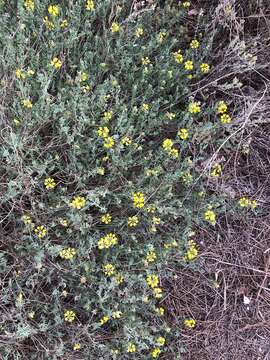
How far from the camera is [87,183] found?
3.42 meters

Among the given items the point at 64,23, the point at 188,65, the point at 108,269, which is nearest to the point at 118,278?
the point at 108,269

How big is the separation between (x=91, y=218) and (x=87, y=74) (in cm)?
109

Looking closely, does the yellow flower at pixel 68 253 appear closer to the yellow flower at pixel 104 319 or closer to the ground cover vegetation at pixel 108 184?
the ground cover vegetation at pixel 108 184

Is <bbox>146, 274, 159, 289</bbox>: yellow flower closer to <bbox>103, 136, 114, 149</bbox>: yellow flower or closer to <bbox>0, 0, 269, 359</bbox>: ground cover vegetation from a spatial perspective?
<bbox>0, 0, 269, 359</bbox>: ground cover vegetation

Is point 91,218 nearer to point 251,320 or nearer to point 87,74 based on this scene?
point 87,74

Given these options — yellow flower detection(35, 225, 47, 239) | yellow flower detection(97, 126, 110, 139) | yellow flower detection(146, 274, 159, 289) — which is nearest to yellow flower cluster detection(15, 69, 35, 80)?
yellow flower detection(97, 126, 110, 139)

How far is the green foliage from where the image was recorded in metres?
3.17

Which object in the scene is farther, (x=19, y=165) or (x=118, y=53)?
(x=118, y=53)

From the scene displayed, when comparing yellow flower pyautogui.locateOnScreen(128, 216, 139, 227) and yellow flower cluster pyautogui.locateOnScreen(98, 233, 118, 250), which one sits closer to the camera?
yellow flower cluster pyautogui.locateOnScreen(98, 233, 118, 250)

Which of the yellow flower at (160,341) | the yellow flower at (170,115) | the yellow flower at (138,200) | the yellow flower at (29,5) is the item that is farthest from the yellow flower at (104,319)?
the yellow flower at (29,5)

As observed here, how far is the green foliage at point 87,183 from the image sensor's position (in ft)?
10.4

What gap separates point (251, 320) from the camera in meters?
3.88

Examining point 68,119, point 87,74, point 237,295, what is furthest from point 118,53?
point 237,295

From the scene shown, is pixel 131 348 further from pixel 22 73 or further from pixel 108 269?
pixel 22 73
